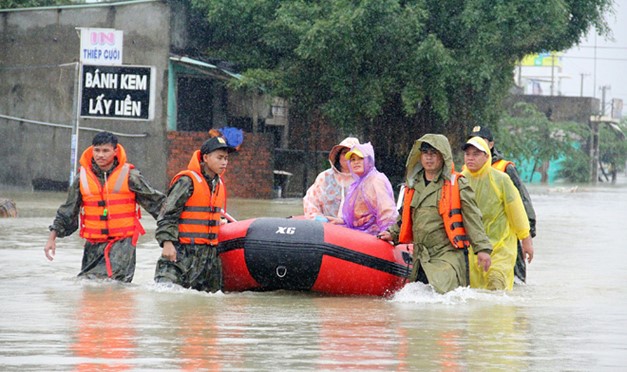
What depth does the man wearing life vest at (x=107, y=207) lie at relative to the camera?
31.7 ft

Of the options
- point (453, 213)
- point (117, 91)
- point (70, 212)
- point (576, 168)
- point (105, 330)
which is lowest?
point (105, 330)

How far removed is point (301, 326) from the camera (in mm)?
7832

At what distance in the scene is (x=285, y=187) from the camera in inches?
1118

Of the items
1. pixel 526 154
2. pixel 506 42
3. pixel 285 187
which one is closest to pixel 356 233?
pixel 506 42

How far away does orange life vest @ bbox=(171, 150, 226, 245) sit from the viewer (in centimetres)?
952

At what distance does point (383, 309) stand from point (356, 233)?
1082mm

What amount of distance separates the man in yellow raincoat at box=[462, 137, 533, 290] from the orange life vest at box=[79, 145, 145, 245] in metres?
2.69

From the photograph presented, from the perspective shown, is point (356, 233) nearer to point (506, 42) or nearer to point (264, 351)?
point (264, 351)

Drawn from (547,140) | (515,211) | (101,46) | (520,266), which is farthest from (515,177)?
(547,140)

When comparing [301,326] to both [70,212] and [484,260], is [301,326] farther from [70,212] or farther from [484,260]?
[70,212]

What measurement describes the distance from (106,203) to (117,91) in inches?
483

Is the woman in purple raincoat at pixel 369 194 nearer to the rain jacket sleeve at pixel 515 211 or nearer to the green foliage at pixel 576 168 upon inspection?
the rain jacket sleeve at pixel 515 211

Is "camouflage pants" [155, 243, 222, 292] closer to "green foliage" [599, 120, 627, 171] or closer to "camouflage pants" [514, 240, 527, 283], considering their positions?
"camouflage pants" [514, 240, 527, 283]

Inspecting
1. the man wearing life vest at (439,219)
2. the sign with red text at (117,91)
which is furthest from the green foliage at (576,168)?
the man wearing life vest at (439,219)
